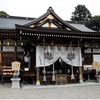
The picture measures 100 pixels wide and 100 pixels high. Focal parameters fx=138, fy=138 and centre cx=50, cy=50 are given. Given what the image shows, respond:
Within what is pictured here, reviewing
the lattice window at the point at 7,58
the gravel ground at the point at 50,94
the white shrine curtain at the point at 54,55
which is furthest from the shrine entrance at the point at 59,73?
the lattice window at the point at 7,58

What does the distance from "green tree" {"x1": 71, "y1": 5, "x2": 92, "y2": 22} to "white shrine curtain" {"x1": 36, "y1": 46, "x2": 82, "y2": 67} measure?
35.1m

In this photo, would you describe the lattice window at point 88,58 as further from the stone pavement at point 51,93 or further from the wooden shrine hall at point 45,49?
the stone pavement at point 51,93

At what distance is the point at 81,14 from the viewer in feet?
146

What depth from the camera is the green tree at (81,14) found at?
1708 inches

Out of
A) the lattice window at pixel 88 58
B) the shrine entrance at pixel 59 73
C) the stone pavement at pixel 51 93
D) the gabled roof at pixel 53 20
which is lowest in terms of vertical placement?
the stone pavement at pixel 51 93

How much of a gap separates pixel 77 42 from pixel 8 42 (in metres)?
5.06

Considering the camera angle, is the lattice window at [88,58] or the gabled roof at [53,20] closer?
the gabled roof at [53,20]

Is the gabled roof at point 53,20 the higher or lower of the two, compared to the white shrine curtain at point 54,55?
higher

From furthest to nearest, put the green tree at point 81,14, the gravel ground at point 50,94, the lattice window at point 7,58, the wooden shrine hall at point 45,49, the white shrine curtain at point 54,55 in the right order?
the green tree at point 81,14, the lattice window at point 7,58, the white shrine curtain at point 54,55, the wooden shrine hall at point 45,49, the gravel ground at point 50,94

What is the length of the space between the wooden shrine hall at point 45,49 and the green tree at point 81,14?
114ft

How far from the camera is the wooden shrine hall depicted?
9000mm

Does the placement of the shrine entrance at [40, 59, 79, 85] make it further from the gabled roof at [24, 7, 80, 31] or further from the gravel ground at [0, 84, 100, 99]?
the gabled roof at [24, 7, 80, 31]

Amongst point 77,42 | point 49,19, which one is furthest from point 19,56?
point 77,42

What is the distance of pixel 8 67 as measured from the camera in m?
9.94
